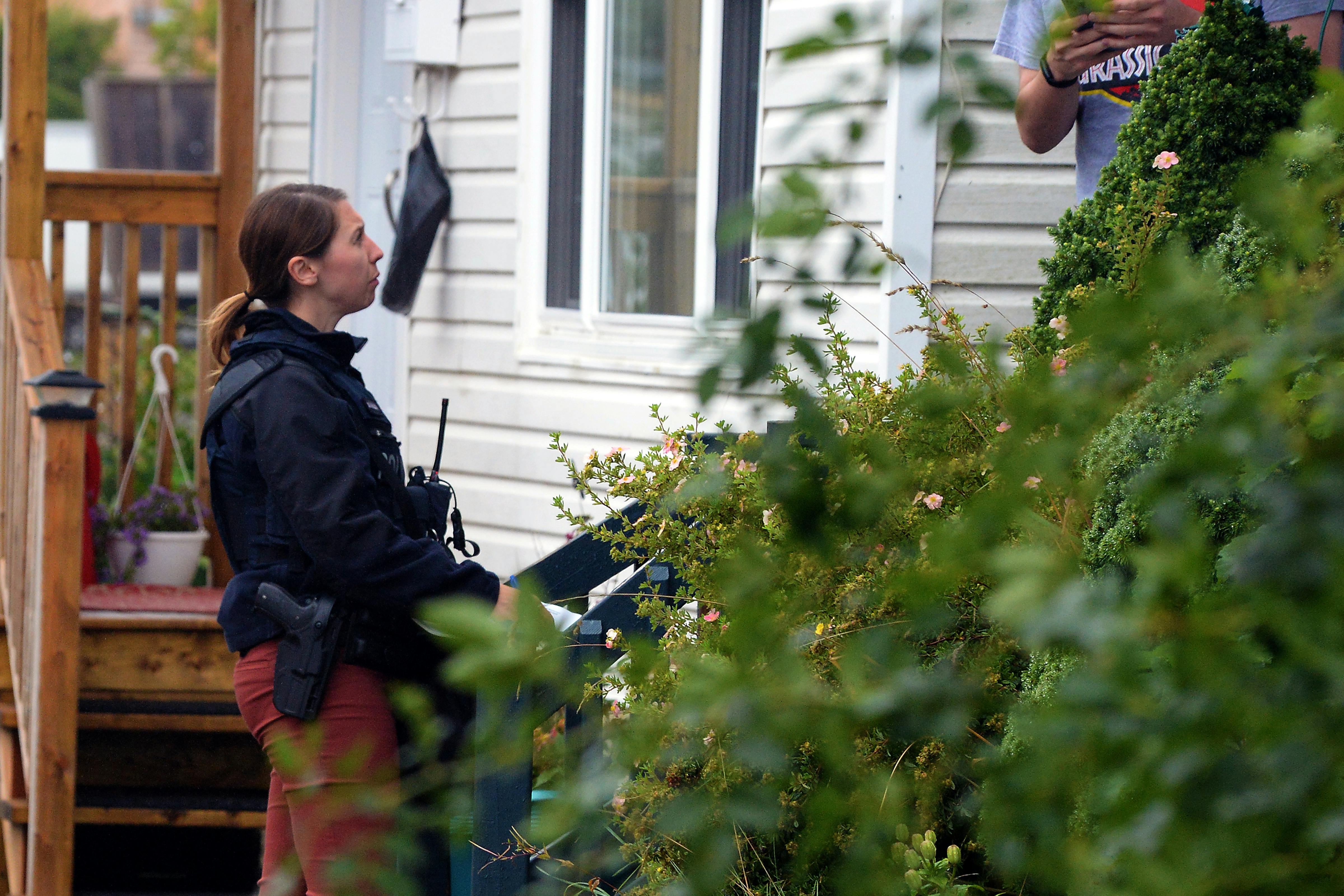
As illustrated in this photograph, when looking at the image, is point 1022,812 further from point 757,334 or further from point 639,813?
point 639,813

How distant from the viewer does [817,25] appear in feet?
14.0

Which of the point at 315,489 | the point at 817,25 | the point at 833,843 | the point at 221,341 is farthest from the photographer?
the point at 817,25

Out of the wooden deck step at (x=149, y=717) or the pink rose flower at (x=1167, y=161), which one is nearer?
the pink rose flower at (x=1167, y=161)

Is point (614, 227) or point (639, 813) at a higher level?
point (614, 227)

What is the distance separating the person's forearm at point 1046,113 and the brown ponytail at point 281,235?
147 cm

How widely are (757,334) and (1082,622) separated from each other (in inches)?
10.7

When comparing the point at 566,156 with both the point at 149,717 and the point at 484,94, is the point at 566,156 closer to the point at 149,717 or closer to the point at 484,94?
the point at 484,94

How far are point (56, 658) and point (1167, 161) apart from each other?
3730 mm

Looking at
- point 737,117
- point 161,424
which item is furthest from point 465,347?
point 161,424

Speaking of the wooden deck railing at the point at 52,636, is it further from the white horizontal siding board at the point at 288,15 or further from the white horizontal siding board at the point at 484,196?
the white horizontal siding board at the point at 288,15

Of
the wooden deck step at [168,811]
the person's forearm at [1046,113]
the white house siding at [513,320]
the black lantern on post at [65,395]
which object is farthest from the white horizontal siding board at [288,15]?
the person's forearm at [1046,113]

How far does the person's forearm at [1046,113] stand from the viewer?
2.87 metres

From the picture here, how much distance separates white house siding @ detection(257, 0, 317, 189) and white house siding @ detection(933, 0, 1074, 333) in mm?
3604

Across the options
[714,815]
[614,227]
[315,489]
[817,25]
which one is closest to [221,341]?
[315,489]
